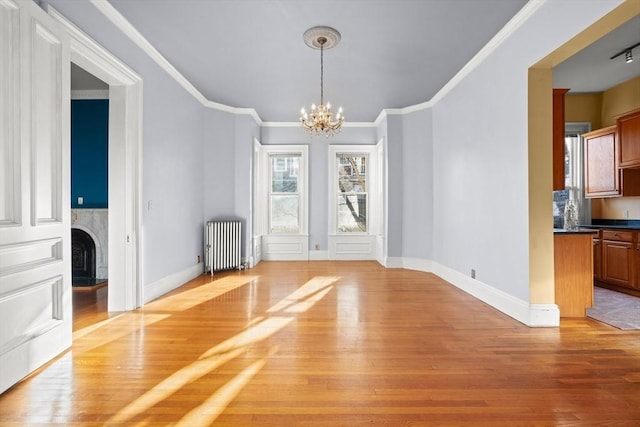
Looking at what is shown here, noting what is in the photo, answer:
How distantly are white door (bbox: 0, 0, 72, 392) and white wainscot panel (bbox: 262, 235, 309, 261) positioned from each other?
444 cm

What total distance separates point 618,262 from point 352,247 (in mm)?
4240

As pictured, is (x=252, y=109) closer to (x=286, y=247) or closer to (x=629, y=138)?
(x=286, y=247)

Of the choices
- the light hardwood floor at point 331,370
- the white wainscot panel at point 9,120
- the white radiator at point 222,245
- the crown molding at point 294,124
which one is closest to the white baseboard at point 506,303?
Answer: the light hardwood floor at point 331,370

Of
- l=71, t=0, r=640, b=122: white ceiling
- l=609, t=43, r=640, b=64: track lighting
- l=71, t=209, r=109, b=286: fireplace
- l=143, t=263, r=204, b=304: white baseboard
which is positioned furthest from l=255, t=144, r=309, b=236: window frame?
l=609, t=43, r=640, b=64: track lighting

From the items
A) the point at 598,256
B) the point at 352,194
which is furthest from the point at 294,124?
the point at 598,256

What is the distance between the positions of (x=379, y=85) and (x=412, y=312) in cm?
337

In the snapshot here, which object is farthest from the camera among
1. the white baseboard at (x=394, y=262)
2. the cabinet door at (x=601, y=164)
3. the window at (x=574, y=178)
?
the white baseboard at (x=394, y=262)

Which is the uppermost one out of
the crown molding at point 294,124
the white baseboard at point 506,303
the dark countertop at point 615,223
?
the crown molding at point 294,124

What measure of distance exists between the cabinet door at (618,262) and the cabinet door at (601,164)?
0.85 metres

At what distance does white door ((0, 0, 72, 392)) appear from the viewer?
197 cm

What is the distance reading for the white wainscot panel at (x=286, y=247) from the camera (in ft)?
22.4

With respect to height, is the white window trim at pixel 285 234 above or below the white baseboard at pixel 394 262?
above

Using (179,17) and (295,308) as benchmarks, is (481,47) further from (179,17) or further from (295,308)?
(295,308)

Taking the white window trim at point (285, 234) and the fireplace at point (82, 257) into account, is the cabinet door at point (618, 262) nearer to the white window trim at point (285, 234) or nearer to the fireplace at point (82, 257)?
the white window trim at point (285, 234)
